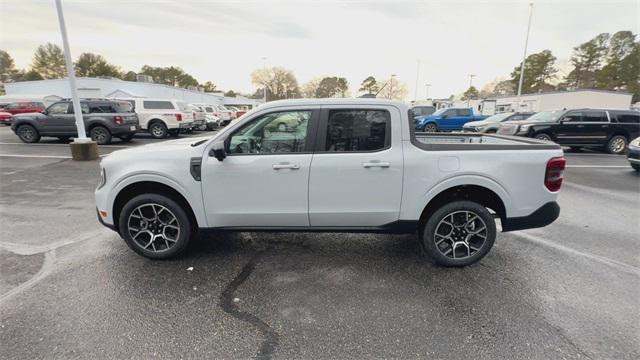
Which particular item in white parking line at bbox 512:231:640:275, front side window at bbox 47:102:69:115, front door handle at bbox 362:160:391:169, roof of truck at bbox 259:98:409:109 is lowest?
white parking line at bbox 512:231:640:275

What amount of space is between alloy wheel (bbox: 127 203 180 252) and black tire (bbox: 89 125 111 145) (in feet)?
36.7

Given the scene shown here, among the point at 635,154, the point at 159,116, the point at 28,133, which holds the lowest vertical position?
the point at 635,154

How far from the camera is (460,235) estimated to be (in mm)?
3363

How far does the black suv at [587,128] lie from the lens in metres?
11.9

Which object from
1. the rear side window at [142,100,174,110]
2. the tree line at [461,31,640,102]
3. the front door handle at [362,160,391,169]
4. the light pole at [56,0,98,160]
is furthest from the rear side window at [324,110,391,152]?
the tree line at [461,31,640,102]

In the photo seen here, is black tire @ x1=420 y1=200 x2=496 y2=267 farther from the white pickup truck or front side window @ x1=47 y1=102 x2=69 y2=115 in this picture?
front side window @ x1=47 y1=102 x2=69 y2=115

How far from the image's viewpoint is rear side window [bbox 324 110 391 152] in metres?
3.17

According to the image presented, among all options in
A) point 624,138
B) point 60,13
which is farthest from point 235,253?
point 624,138

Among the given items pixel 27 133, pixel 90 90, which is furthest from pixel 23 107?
pixel 27 133

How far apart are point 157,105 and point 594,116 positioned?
63.9 feet

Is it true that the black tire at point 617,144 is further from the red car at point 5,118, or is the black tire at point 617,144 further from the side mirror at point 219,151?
the red car at point 5,118

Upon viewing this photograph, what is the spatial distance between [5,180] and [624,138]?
803 inches

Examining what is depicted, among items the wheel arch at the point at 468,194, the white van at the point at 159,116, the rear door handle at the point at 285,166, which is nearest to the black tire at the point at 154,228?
the rear door handle at the point at 285,166

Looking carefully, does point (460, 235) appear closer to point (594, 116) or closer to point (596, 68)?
point (594, 116)
